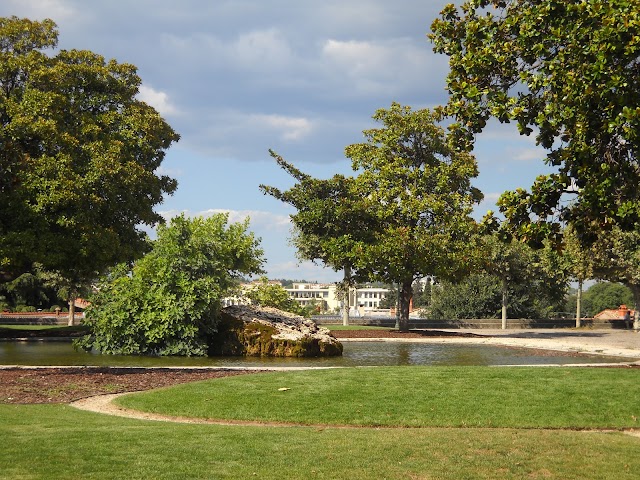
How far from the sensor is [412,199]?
115 feet

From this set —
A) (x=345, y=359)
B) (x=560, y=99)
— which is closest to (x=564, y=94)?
(x=560, y=99)

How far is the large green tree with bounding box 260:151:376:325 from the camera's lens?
34.5 meters

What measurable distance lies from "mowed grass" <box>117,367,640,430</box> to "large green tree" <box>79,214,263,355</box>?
718 centimetres

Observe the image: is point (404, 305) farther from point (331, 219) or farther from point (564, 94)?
point (564, 94)

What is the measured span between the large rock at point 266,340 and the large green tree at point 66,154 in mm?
4650

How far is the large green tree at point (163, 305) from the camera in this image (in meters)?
22.4

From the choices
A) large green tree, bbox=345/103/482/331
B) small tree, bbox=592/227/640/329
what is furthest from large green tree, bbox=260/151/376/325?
small tree, bbox=592/227/640/329

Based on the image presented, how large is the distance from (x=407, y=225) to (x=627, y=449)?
26629mm

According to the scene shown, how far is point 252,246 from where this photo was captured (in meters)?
38.0

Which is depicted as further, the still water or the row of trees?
the still water

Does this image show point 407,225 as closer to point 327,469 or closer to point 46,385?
point 46,385

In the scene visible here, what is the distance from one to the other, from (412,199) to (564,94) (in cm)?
Result: 2644

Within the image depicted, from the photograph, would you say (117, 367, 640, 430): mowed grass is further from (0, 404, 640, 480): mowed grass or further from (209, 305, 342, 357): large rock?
(209, 305, 342, 357): large rock

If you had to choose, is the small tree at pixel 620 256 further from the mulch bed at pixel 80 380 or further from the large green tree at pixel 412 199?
the mulch bed at pixel 80 380
